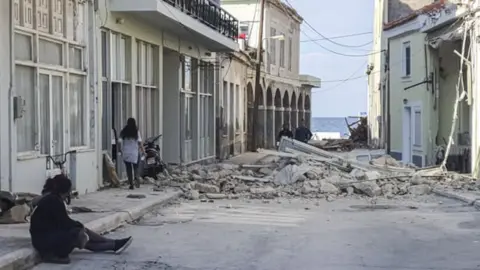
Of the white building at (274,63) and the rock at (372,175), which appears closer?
the rock at (372,175)

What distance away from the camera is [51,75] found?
14648 mm

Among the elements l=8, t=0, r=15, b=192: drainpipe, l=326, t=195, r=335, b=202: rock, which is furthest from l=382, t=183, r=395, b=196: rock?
l=8, t=0, r=15, b=192: drainpipe

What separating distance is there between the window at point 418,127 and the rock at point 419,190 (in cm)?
856

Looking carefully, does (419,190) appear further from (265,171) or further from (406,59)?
(406,59)

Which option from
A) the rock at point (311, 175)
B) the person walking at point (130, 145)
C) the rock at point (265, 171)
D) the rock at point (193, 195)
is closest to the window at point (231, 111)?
the rock at point (265, 171)

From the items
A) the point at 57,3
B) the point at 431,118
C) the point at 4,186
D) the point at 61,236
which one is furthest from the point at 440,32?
the point at 61,236

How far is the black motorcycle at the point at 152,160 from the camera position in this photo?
2023 centimetres

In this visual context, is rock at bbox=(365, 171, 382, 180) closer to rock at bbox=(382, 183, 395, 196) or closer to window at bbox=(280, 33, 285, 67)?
rock at bbox=(382, 183, 395, 196)

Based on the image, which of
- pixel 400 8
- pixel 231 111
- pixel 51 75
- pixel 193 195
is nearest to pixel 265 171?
pixel 193 195

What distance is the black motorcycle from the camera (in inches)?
797

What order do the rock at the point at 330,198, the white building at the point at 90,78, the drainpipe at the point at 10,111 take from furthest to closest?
1. the rock at the point at 330,198
2. the white building at the point at 90,78
3. the drainpipe at the point at 10,111

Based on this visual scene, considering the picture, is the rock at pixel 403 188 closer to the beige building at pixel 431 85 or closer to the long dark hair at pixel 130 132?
the beige building at pixel 431 85

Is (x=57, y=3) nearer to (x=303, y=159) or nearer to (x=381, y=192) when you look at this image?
(x=381, y=192)

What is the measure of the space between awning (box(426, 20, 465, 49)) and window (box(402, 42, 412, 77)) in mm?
3163
